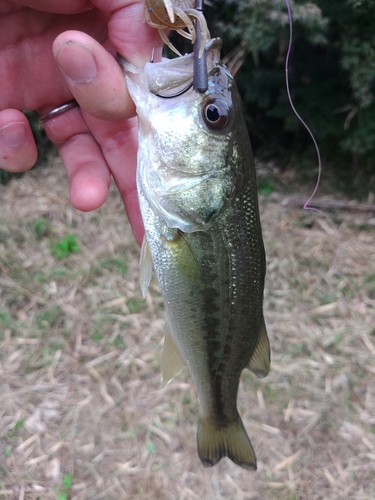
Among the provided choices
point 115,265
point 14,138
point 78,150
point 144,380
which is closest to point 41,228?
point 115,265

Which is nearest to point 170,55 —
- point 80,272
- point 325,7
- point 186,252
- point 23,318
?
point 325,7

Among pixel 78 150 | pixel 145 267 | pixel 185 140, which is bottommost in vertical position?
pixel 145 267

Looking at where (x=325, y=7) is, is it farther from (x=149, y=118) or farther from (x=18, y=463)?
(x=18, y=463)

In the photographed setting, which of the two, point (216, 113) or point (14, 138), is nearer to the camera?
point (216, 113)

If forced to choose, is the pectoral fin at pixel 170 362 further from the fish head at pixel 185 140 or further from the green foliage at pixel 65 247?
the green foliage at pixel 65 247

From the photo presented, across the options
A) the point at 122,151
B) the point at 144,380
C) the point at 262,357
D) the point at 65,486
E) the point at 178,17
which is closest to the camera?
the point at 178,17

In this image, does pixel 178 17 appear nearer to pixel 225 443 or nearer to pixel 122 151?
pixel 122 151

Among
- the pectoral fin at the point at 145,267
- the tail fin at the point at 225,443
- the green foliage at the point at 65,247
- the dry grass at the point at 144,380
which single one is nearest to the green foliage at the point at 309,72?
the dry grass at the point at 144,380
